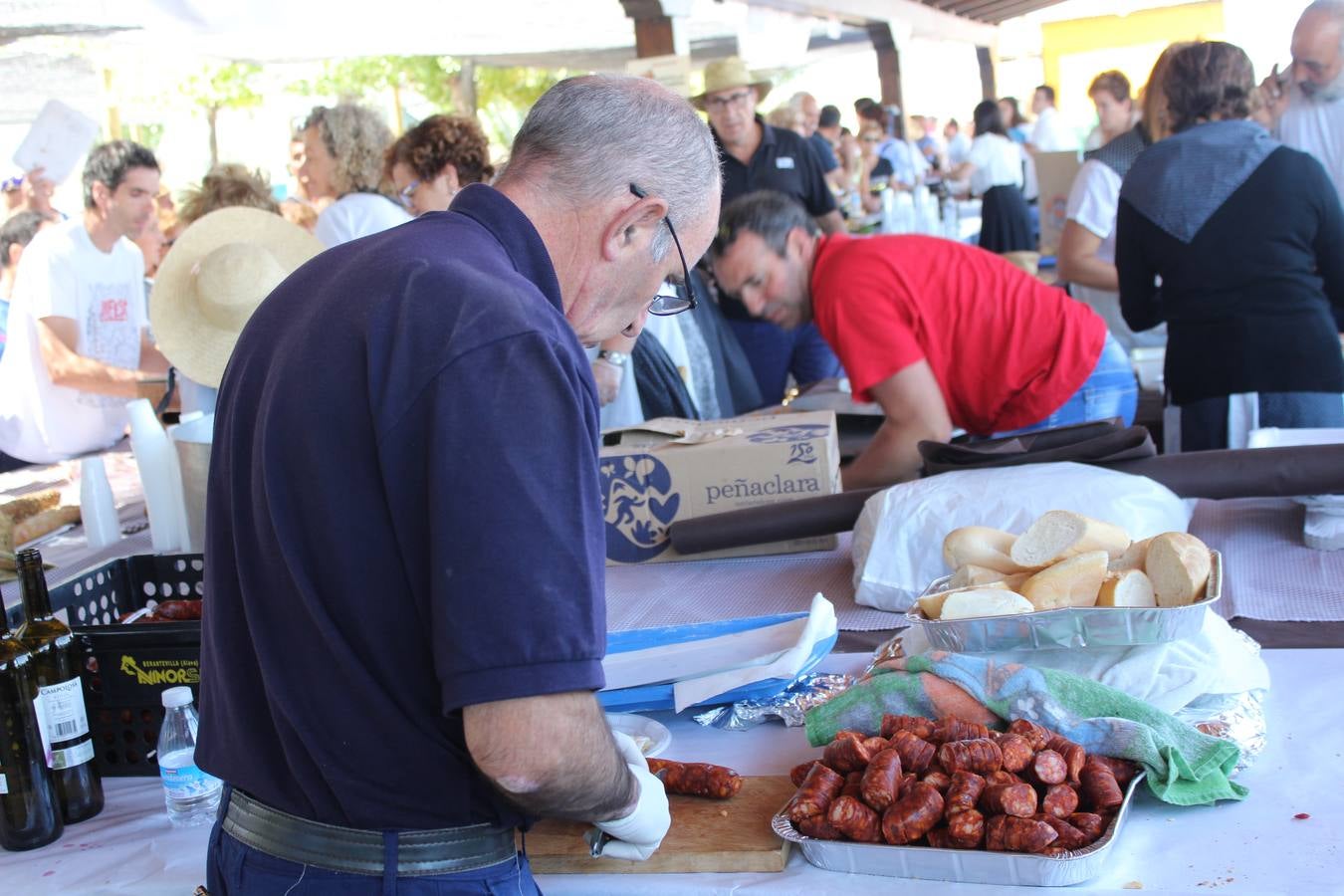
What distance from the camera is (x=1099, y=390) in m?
3.03

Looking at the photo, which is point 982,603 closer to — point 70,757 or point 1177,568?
point 1177,568

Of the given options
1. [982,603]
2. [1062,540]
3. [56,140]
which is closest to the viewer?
[982,603]

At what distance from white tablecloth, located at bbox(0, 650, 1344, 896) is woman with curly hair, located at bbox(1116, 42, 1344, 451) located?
1.31 metres

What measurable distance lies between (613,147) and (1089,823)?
31.2 inches

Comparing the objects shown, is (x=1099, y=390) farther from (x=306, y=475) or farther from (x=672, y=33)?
(x=672, y=33)

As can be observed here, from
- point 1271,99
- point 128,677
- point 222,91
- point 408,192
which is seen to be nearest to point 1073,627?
point 128,677

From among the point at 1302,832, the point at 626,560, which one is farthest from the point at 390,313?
the point at 626,560

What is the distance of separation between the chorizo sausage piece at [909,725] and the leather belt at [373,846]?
0.46 metres

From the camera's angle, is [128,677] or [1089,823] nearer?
[1089,823]

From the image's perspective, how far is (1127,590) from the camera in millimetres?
1525

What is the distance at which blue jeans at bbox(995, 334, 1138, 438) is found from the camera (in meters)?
3.02

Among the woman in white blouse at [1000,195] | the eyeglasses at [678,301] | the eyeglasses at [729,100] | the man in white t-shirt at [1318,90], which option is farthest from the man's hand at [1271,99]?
the eyeglasses at [678,301]

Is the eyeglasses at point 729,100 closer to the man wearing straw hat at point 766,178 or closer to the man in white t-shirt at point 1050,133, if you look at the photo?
the man wearing straw hat at point 766,178

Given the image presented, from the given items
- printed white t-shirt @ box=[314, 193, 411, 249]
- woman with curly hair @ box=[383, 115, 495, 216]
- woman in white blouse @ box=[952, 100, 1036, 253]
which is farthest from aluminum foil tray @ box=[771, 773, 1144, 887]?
woman in white blouse @ box=[952, 100, 1036, 253]
